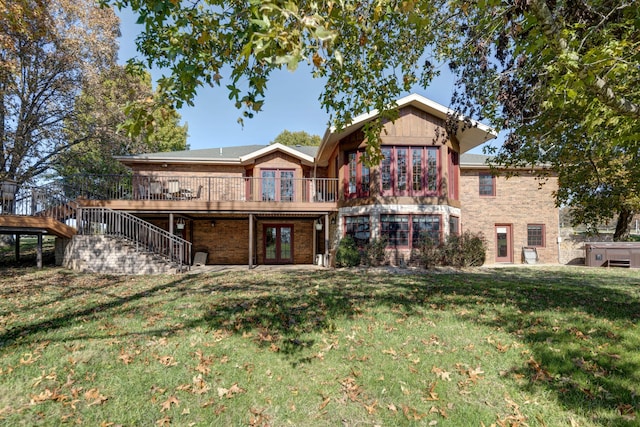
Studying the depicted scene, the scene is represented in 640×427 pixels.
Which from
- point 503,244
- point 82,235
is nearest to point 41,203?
point 82,235

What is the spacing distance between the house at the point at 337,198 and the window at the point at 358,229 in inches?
1.7

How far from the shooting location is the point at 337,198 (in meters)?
14.3

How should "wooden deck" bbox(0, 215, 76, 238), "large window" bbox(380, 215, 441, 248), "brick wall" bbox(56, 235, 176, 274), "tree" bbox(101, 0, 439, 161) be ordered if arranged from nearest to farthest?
"tree" bbox(101, 0, 439, 161)
"wooden deck" bbox(0, 215, 76, 238)
"brick wall" bbox(56, 235, 176, 274)
"large window" bbox(380, 215, 441, 248)

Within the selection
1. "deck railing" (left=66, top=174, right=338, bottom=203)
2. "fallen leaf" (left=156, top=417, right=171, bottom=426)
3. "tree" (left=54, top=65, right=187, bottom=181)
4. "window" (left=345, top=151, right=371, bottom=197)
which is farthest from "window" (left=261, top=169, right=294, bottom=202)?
"fallen leaf" (left=156, top=417, right=171, bottom=426)

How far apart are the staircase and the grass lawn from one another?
397 centimetres

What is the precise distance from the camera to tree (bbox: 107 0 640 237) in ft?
10.1

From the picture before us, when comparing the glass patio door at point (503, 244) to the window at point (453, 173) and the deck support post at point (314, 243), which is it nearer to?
the window at point (453, 173)

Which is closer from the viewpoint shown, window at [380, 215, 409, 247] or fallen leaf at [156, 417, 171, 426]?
fallen leaf at [156, 417, 171, 426]

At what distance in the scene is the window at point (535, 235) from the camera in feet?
55.5

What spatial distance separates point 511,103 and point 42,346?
8.78 metres

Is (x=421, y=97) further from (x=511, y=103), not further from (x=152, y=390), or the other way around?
(x=152, y=390)

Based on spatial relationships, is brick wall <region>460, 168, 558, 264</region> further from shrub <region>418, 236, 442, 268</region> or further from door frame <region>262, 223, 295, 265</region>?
door frame <region>262, 223, 295, 265</region>

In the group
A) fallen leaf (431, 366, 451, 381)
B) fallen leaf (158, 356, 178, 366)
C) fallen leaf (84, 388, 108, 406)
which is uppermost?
fallen leaf (158, 356, 178, 366)

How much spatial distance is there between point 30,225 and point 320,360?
1180cm
